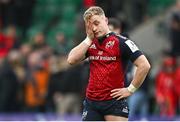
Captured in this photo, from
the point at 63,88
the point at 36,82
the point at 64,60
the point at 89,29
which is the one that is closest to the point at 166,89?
the point at 63,88

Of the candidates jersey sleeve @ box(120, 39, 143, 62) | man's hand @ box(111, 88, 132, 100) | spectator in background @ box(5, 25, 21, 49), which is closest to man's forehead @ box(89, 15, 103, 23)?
jersey sleeve @ box(120, 39, 143, 62)

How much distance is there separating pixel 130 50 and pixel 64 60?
28.7 ft

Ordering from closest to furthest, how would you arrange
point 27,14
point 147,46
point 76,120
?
point 76,120, point 147,46, point 27,14

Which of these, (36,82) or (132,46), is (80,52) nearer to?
(132,46)

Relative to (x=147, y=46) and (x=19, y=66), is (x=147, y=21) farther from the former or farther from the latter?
(x=19, y=66)

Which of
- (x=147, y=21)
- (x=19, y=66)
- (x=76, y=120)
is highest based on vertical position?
(x=147, y=21)

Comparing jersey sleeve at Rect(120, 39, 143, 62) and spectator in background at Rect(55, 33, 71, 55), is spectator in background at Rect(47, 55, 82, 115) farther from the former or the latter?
jersey sleeve at Rect(120, 39, 143, 62)

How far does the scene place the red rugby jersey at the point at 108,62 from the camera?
937 centimetres

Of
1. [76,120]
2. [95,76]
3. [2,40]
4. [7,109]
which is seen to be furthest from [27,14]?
[95,76]

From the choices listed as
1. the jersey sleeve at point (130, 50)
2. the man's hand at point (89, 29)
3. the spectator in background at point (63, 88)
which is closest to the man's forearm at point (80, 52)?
the man's hand at point (89, 29)

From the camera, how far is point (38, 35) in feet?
60.4

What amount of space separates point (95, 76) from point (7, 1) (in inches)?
432

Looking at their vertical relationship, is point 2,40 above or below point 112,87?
above

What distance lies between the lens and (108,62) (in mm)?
9406
